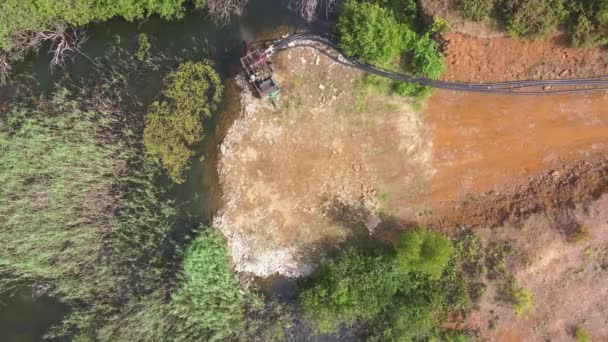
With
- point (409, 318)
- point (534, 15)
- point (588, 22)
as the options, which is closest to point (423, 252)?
point (409, 318)

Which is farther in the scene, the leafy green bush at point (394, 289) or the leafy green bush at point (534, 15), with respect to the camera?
the leafy green bush at point (394, 289)

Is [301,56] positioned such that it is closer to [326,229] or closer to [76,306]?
[326,229]

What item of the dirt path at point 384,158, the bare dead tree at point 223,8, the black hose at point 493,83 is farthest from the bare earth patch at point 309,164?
the bare dead tree at point 223,8

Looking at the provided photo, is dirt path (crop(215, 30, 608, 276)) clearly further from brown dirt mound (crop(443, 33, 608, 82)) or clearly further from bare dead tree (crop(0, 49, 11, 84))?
bare dead tree (crop(0, 49, 11, 84))

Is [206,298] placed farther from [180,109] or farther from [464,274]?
[464,274]

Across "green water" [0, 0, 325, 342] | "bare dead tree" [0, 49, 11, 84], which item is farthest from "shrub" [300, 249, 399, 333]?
"bare dead tree" [0, 49, 11, 84]

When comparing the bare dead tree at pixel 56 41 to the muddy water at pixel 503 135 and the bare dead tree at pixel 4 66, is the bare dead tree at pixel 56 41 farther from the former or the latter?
the muddy water at pixel 503 135
